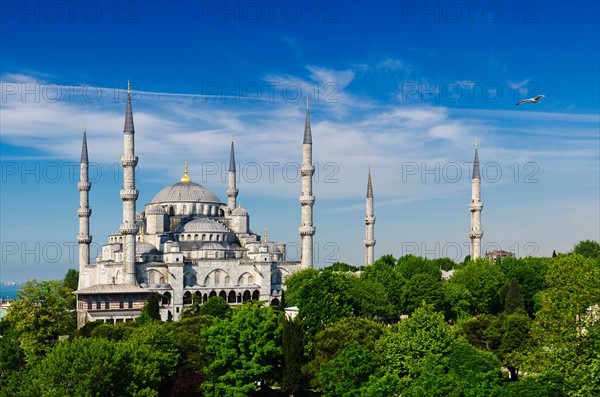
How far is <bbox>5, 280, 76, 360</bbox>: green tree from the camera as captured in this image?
48000 millimetres

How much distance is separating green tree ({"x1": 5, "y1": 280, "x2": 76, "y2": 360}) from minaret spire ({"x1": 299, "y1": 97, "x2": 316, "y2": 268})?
28664mm

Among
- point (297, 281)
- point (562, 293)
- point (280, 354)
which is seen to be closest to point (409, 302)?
point (297, 281)

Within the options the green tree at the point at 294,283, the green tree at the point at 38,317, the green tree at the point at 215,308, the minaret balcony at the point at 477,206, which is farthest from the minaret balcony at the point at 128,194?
the minaret balcony at the point at 477,206

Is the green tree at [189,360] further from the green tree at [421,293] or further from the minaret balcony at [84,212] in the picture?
the minaret balcony at [84,212]

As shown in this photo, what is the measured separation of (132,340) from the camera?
3519 cm

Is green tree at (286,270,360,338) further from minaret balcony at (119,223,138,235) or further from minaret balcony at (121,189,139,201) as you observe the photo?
minaret balcony at (121,189,139,201)

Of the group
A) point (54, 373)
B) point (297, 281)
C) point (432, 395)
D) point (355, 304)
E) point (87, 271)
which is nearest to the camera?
point (432, 395)

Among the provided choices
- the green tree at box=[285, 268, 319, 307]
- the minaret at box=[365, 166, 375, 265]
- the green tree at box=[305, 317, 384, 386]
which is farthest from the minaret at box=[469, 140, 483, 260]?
the green tree at box=[305, 317, 384, 386]

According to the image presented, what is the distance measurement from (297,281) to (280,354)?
964 inches

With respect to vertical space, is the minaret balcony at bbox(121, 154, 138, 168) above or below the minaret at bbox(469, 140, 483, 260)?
above

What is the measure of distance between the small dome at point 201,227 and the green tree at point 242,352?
139 ft

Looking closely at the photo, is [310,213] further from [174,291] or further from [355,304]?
[355,304]

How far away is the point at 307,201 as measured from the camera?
2965 inches

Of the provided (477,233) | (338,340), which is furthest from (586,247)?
(338,340)
